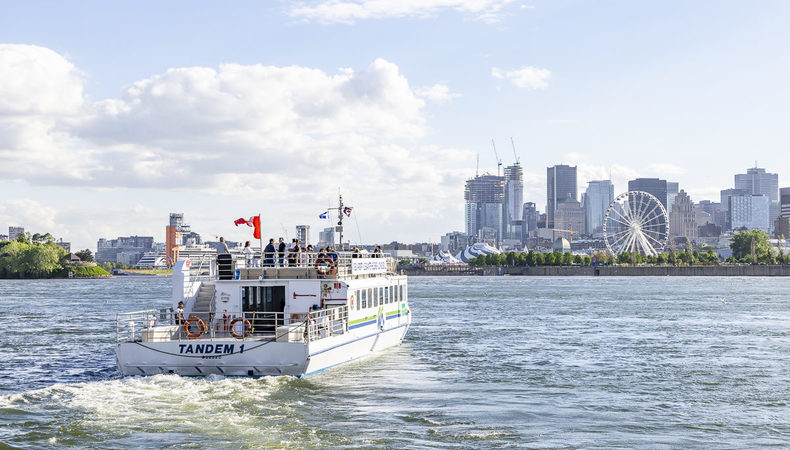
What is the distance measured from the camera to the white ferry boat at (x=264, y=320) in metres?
28.1

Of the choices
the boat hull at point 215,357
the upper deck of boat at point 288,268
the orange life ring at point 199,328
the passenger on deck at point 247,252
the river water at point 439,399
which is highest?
the passenger on deck at point 247,252

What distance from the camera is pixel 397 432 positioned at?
22.8m

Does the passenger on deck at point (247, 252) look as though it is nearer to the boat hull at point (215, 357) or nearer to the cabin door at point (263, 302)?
the cabin door at point (263, 302)

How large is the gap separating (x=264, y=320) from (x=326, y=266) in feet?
10.7

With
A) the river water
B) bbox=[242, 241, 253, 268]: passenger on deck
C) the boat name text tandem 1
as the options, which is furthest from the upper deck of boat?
the boat name text tandem 1

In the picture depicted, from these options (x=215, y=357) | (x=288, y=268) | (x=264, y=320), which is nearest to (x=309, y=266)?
(x=288, y=268)

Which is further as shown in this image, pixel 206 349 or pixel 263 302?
pixel 263 302

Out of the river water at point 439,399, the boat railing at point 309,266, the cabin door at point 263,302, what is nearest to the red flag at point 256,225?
the boat railing at point 309,266

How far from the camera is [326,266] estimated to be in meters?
33.7

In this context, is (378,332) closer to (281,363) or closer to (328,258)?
(328,258)

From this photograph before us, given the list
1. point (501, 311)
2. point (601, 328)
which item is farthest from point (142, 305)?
point (601, 328)

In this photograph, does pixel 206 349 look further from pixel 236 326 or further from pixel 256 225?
pixel 256 225

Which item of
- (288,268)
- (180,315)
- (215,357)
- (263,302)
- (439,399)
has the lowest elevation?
(439,399)

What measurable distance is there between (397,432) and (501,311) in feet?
179
